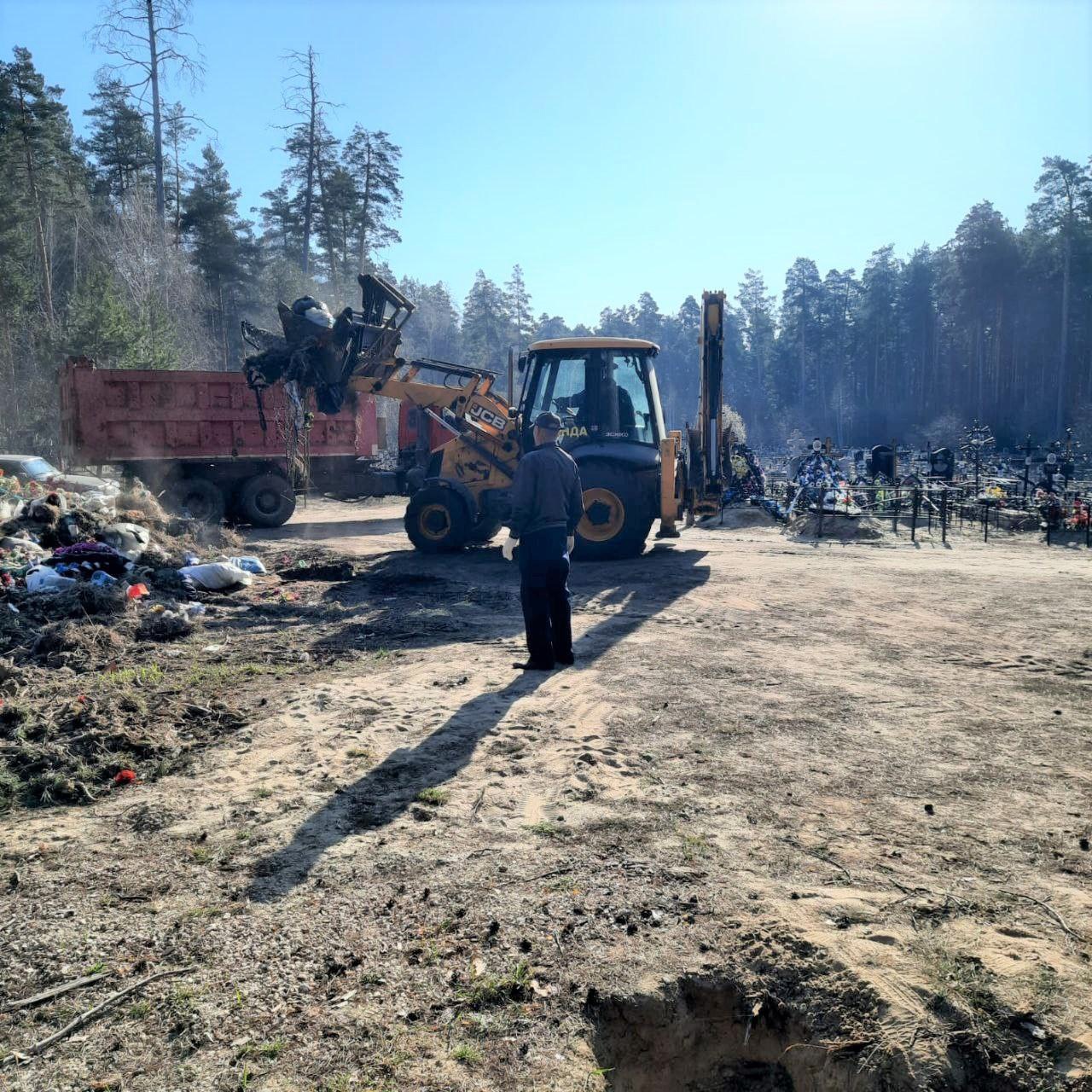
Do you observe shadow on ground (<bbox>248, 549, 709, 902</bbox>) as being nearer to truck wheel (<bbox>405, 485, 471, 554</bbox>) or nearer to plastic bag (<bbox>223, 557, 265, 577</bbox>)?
plastic bag (<bbox>223, 557, 265, 577</bbox>)

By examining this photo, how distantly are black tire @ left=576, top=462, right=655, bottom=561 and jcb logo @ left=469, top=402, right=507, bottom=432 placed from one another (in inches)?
84.2

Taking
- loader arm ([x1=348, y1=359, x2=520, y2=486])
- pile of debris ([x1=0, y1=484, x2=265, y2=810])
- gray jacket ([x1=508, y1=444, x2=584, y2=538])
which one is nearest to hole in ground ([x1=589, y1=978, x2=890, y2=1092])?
pile of debris ([x1=0, y1=484, x2=265, y2=810])

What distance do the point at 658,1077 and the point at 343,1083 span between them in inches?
46.5

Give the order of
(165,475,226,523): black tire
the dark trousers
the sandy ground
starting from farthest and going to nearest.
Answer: (165,475,226,523): black tire < the dark trousers < the sandy ground

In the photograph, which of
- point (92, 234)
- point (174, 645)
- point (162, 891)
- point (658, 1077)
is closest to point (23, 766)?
point (162, 891)

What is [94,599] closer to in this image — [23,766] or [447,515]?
[23,766]

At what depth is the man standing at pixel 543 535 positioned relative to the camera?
21.6 feet

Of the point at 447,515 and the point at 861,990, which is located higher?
the point at 447,515

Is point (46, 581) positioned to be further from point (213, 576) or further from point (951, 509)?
point (951, 509)

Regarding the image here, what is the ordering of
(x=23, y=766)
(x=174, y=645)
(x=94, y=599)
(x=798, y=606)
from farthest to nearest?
(x=798, y=606) → (x=94, y=599) → (x=174, y=645) → (x=23, y=766)

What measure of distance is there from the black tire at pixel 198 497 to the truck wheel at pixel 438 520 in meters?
5.60

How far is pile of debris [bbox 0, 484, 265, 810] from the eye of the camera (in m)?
4.77

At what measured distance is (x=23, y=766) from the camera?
4652mm

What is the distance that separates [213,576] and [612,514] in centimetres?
540
